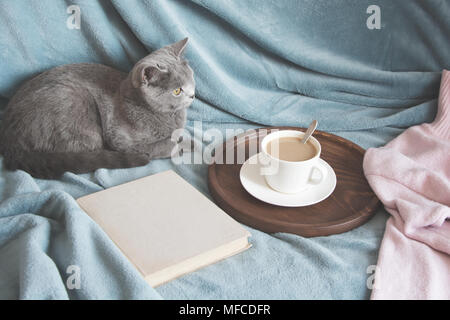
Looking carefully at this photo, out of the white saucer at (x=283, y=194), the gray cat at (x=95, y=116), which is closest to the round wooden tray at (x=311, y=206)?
the white saucer at (x=283, y=194)

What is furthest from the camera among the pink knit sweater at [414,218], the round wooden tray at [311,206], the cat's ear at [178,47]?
the cat's ear at [178,47]

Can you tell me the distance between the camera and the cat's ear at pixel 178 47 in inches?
39.7

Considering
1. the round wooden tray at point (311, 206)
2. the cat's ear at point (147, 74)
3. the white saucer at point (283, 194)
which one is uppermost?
the cat's ear at point (147, 74)

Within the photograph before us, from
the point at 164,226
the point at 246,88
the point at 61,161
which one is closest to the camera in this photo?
the point at 164,226

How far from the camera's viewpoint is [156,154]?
991 mm

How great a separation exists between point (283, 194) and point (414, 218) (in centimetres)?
25

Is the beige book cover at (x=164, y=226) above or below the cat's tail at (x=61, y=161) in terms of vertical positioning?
below

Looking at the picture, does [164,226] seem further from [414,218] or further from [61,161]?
[414,218]

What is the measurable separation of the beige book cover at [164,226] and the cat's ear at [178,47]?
34cm

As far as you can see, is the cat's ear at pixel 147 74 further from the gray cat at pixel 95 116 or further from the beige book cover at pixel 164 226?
the beige book cover at pixel 164 226

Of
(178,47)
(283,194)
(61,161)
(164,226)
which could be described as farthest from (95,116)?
(283,194)

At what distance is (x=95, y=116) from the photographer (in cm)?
98

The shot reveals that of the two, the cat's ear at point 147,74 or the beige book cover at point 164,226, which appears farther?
the cat's ear at point 147,74
